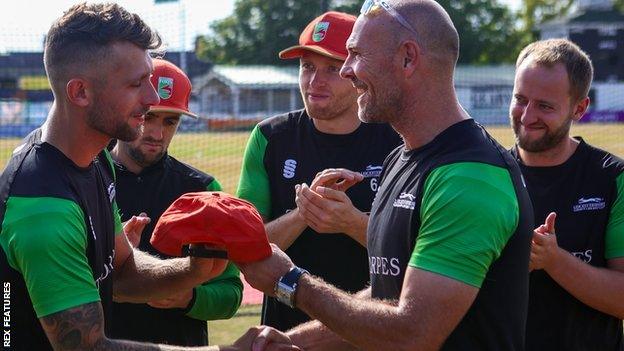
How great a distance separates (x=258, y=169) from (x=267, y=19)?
30611 millimetres

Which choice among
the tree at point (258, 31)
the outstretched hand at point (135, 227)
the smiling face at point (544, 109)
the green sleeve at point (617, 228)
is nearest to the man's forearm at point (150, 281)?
the outstretched hand at point (135, 227)

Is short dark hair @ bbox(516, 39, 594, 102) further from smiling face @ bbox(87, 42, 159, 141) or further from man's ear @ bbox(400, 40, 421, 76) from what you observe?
smiling face @ bbox(87, 42, 159, 141)

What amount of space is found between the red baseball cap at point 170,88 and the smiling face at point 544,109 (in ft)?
6.23

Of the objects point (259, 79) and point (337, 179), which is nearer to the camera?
point (337, 179)

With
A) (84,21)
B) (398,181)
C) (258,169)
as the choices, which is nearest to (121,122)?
(84,21)

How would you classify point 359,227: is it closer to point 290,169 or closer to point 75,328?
point 290,169

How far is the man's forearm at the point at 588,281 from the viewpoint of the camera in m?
4.12

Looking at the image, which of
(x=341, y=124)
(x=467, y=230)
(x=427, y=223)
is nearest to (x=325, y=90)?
(x=341, y=124)

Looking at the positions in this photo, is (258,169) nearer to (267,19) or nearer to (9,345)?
(9,345)

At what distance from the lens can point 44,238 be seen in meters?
3.23

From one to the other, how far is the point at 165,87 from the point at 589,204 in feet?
7.92

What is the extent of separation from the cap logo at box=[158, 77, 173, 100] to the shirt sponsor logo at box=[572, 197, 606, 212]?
2.30 m

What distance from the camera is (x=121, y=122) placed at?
3.72m

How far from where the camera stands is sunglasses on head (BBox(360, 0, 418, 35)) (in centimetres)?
358
